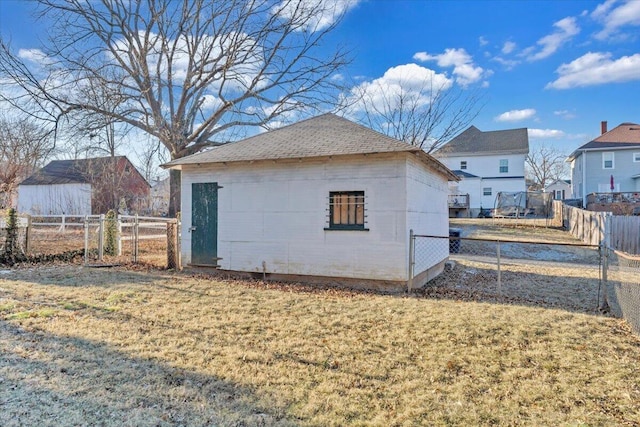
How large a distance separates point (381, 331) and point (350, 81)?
13.7 metres

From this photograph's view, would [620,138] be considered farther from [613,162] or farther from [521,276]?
[521,276]

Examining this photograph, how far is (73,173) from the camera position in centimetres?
3083

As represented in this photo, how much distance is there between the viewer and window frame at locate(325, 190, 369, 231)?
782 centimetres

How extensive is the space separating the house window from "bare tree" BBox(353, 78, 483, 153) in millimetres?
11821

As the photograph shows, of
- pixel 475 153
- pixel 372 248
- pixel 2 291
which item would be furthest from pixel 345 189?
pixel 475 153

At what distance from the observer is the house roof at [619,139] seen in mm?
29688

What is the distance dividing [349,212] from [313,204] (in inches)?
32.6

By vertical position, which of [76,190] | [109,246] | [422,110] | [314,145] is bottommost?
[109,246]

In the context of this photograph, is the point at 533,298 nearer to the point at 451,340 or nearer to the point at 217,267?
the point at 451,340

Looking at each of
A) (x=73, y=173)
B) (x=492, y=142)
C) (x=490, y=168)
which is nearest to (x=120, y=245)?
(x=73, y=173)

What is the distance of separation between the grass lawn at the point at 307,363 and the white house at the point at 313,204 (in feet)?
5.12

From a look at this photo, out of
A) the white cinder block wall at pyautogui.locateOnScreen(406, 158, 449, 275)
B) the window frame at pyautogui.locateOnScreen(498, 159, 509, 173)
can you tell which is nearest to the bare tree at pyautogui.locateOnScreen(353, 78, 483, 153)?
the white cinder block wall at pyautogui.locateOnScreen(406, 158, 449, 275)

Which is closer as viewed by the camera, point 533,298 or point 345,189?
point 533,298

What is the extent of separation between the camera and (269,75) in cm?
1750
